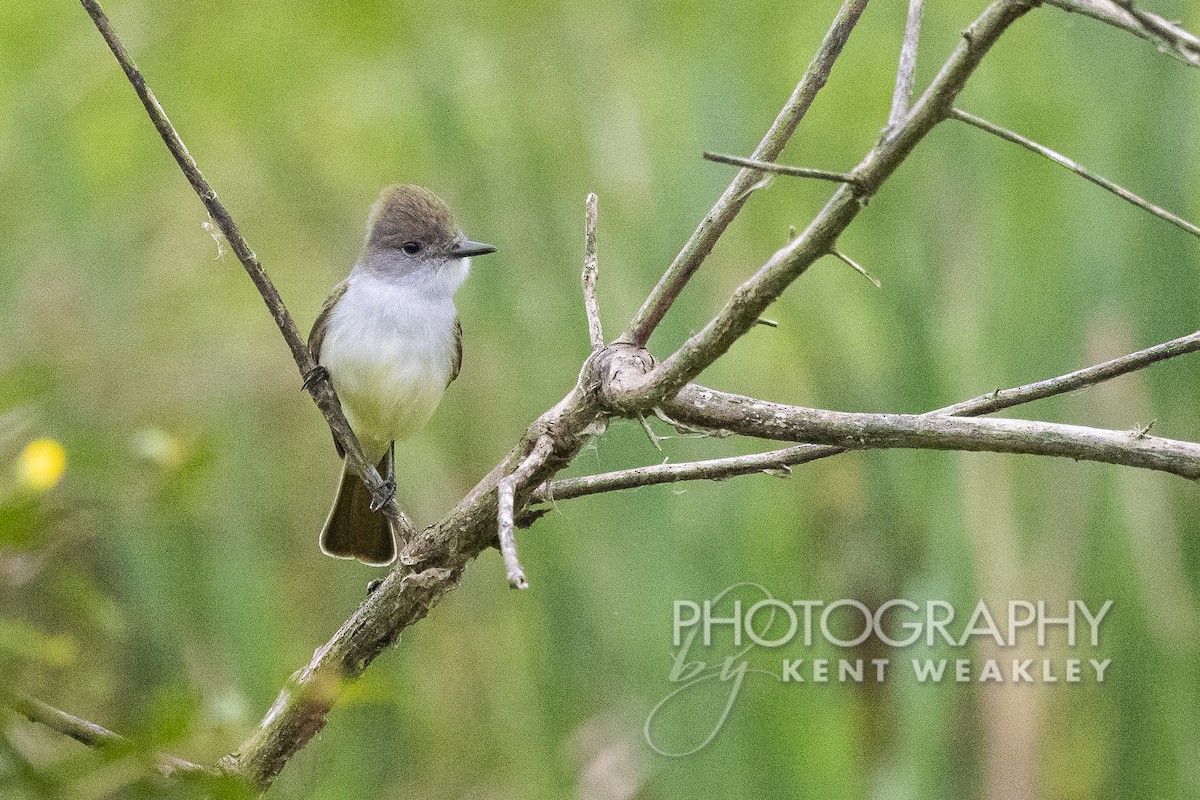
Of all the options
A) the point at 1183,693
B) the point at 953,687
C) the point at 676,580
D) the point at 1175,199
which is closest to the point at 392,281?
the point at 676,580

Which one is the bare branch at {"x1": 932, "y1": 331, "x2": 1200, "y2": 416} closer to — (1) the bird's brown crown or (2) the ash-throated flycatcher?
(2) the ash-throated flycatcher

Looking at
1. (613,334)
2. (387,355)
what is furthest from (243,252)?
(613,334)

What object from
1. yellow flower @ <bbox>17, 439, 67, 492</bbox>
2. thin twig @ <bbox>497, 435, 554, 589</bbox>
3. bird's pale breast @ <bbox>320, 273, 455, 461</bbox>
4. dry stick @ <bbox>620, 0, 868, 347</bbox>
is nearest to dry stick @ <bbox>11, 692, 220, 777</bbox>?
yellow flower @ <bbox>17, 439, 67, 492</bbox>

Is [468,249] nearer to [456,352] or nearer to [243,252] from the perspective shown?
[456,352]

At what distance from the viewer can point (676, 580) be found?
254cm

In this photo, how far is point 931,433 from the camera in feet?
3.60

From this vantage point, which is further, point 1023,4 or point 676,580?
point 676,580

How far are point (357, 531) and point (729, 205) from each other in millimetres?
1485

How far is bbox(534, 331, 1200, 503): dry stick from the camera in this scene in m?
1.18

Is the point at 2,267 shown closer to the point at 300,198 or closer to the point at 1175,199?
the point at 300,198

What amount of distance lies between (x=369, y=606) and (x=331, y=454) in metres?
2.32

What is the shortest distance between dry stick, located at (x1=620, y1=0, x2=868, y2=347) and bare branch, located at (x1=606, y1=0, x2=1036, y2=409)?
134 mm

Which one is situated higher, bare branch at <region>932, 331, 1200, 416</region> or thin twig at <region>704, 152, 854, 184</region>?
thin twig at <region>704, 152, 854, 184</region>

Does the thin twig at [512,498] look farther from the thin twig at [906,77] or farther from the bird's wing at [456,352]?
the bird's wing at [456,352]
